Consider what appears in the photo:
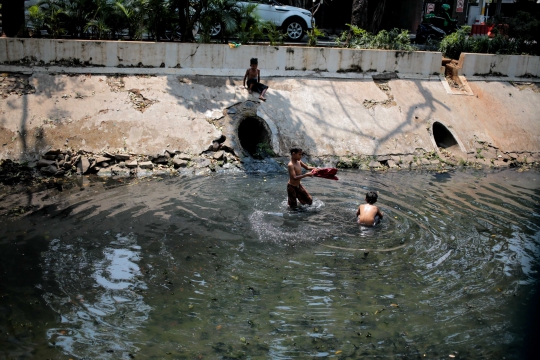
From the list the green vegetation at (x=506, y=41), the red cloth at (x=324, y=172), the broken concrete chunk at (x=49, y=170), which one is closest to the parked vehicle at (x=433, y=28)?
the green vegetation at (x=506, y=41)

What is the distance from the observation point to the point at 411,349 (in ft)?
21.4

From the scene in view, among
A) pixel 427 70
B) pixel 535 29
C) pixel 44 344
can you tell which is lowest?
pixel 44 344

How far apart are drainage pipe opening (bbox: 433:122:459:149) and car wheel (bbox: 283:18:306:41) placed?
7.37 m

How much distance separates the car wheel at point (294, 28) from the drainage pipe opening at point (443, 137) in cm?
737

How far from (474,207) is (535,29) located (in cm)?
991

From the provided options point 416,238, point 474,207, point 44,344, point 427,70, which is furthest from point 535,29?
point 44,344

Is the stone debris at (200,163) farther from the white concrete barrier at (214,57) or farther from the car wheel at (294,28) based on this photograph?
the car wheel at (294,28)

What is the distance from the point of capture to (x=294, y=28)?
2114cm

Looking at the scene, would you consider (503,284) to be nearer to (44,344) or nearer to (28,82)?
(44,344)

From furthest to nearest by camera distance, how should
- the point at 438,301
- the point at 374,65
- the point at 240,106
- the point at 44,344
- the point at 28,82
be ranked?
1. the point at 374,65
2. the point at 240,106
3. the point at 28,82
4. the point at 438,301
5. the point at 44,344

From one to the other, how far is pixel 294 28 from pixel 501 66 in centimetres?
764

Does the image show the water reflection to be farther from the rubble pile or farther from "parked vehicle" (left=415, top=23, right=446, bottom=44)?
"parked vehicle" (left=415, top=23, right=446, bottom=44)

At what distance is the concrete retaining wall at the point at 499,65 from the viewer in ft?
57.0

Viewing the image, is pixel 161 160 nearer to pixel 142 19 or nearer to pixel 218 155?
pixel 218 155
